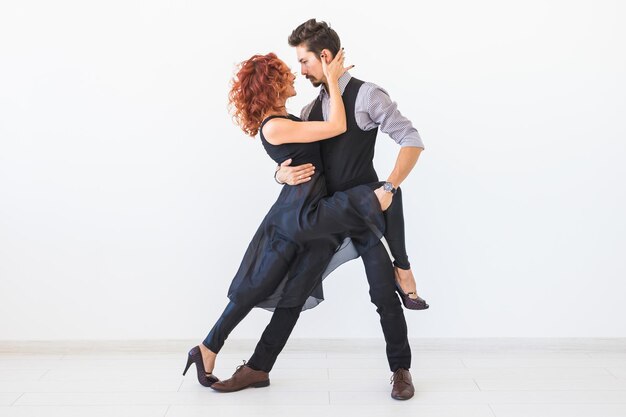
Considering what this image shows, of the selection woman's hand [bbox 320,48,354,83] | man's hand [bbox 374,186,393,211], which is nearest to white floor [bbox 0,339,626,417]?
man's hand [bbox 374,186,393,211]

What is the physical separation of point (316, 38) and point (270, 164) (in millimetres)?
958

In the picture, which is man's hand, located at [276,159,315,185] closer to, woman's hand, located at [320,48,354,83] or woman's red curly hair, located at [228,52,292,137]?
woman's red curly hair, located at [228,52,292,137]

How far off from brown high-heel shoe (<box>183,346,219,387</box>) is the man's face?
1.13m

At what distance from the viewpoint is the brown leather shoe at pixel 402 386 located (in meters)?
3.15

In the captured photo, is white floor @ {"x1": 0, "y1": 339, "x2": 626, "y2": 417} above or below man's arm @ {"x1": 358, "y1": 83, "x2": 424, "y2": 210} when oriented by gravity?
below

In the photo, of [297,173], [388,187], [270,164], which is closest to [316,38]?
[297,173]

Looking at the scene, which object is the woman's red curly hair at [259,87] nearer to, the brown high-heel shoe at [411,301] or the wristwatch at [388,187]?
the wristwatch at [388,187]

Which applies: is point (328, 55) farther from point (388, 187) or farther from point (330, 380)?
point (330, 380)

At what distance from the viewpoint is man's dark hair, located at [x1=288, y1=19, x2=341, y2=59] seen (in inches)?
121

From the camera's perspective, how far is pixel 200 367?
129 inches
